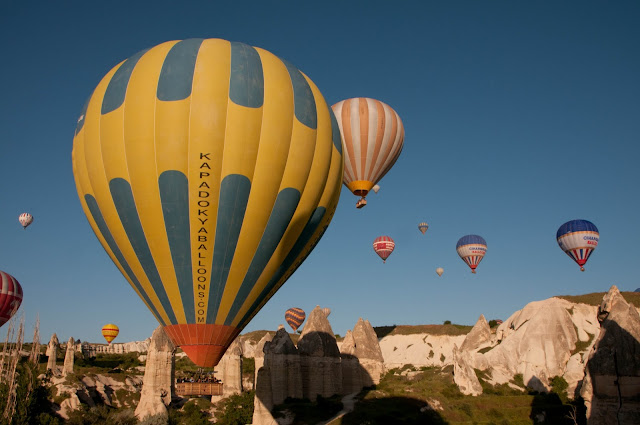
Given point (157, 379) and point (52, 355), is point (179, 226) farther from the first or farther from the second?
point (52, 355)

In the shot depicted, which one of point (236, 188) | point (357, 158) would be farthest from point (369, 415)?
point (236, 188)

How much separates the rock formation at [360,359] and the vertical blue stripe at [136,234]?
3330 cm

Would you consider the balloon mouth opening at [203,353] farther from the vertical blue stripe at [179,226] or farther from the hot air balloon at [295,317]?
the hot air balloon at [295,317]

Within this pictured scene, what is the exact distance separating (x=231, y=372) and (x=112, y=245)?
40.5 meters

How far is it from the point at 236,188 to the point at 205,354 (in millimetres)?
5558

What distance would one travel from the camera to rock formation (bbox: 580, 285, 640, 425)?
1953cm

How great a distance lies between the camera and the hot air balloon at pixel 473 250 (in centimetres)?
6088

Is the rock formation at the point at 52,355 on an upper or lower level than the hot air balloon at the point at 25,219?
lower

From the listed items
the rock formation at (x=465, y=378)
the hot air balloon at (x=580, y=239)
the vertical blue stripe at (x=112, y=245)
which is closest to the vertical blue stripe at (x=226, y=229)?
the vertical blue stripe at (x=112, y=245)

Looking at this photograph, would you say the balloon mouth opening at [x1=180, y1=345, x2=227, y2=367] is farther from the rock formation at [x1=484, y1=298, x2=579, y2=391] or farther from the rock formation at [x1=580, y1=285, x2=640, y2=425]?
the rock formation at [x1=484, y1=298, x2=579, y2=391]

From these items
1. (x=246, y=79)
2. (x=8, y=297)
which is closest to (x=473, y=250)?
(x=246, y=79)

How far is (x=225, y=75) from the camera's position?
17.3 m

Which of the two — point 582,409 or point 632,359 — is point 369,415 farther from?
point 632,359

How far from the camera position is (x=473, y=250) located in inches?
2399
